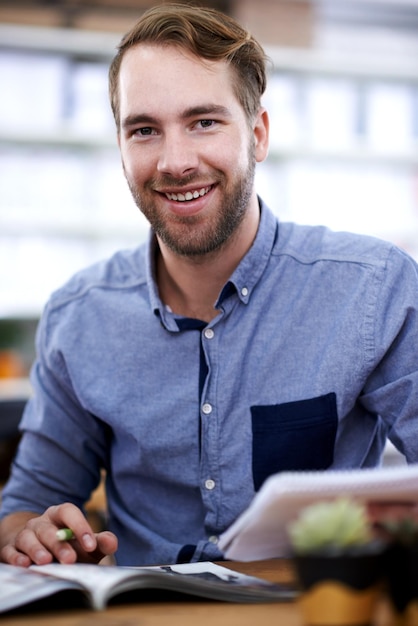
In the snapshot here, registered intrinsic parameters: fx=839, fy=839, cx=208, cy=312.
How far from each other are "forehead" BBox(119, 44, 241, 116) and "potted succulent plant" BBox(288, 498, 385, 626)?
3.02ft

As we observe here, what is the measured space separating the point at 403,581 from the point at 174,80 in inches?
38.5

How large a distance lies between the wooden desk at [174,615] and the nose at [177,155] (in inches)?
30.5

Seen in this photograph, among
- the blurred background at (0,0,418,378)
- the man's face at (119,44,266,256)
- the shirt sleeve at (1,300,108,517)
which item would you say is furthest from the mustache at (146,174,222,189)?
the blurred background at (0,0,418,378)

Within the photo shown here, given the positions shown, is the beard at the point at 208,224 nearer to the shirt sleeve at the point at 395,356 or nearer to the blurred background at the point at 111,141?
the shirt sleeve at the point at 395,356

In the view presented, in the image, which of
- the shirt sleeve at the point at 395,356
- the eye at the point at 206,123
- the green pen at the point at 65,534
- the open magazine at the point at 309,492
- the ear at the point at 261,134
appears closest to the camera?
the open magazine at the point at 309,492

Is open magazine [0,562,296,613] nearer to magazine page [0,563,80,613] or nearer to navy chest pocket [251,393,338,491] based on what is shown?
magazine page [0,563,80,613]

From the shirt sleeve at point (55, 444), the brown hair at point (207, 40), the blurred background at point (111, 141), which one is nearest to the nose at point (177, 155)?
the brown hair at point (207, 40)

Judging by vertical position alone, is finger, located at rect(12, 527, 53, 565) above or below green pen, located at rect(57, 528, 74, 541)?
below

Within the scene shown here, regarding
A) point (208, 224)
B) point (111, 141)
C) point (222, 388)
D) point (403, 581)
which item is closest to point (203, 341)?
point (222, 388)

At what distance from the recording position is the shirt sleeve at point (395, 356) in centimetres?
129

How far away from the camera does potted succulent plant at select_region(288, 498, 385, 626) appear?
1.94ft

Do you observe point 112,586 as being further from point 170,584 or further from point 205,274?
point 205,274

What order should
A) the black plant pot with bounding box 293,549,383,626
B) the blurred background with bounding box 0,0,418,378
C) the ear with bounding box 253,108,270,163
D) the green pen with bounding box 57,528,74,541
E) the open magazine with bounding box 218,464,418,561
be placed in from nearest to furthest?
1. the black plant pot with bounding box 293,549,383,626
2. the open magazine with bounding box 218,464,418,561
3. the green pen with bounding box 57,528,74,541
4. the ear with bounding box 253,108,270,163
5. the blurred background with bounding box 0,0,418,378

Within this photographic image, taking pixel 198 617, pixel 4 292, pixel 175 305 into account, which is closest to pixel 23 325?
pixel 4 292
